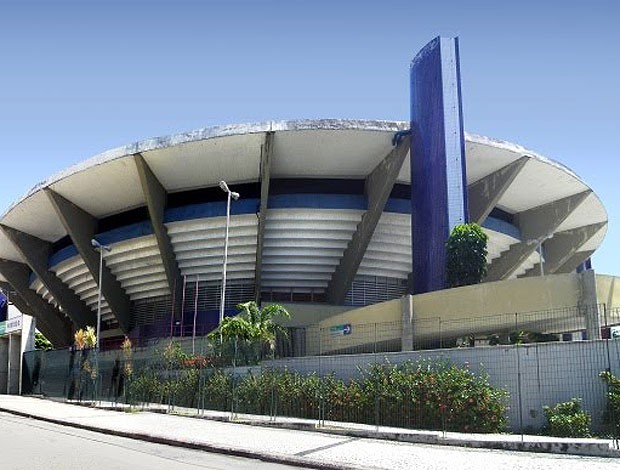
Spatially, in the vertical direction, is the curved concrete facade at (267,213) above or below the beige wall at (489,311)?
above

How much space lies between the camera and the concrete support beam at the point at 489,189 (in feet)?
123

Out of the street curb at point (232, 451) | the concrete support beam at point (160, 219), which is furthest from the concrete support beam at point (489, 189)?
the street curb at point (232, 451)

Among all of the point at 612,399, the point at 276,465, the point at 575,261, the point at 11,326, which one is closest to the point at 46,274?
the point at 11,326

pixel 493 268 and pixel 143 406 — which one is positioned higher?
pixel 493 268

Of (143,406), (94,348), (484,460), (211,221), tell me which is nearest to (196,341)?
(143,406)

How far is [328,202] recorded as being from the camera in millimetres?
39156

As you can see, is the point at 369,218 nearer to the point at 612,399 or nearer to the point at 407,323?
the point at 407,323

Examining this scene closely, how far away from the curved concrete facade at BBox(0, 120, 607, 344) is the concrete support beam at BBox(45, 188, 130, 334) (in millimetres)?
98

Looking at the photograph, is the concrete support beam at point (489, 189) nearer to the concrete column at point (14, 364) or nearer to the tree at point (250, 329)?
the tree at point (250, 329)

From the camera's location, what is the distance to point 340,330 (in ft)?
100

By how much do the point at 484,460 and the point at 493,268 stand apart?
35.3 meters

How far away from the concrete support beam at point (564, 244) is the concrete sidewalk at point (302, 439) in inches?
1386

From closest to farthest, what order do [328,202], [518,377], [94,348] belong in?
[518,377] < [94,348] < [328,202]

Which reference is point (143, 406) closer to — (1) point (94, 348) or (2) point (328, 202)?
(1) point (94, 348)
